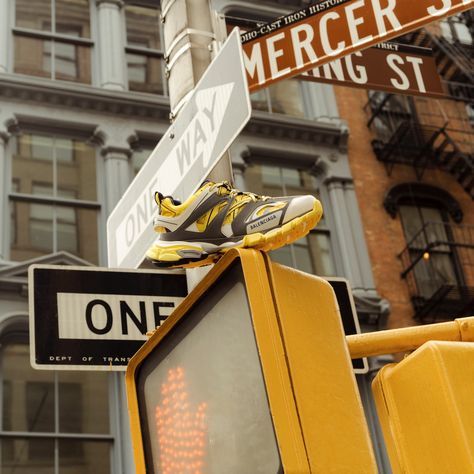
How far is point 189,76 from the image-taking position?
364 centimetres

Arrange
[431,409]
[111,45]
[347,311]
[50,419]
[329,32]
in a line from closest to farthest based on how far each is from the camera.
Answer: [431,409], [347,311], [329,32], [50,419], [111,45]

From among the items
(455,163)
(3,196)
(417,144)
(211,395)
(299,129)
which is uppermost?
(299,129)

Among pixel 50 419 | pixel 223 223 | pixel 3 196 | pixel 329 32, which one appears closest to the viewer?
pixel 223 223

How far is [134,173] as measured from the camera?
14.4 metres

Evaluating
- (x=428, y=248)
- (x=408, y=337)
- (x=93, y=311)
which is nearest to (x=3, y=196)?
(x=428, y=248)

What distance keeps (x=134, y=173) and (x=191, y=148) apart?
11185 millimetres

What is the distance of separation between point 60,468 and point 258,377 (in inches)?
397

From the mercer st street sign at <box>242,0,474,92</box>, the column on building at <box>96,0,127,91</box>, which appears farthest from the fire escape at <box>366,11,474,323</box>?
the mercer st street sign at <box>242,0,474,92</box>

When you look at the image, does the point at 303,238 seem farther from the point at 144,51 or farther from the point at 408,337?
the point at 408,337

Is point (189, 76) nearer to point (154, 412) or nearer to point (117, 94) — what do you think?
point (154, 412)

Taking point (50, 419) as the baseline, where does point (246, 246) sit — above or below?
below

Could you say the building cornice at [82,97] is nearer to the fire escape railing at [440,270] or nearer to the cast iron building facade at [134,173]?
the cast iron building facade at [134,173]

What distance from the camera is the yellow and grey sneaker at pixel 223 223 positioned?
218 centimetres

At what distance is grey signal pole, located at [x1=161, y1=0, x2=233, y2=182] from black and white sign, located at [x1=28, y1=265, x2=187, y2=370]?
0.81 m
